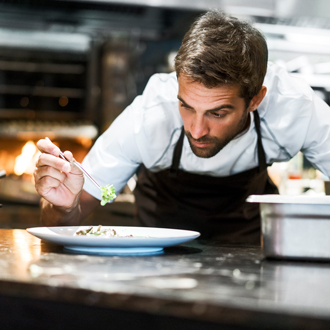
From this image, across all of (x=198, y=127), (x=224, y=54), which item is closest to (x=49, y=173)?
(x=198, y=127)

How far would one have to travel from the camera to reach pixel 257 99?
1.60 m

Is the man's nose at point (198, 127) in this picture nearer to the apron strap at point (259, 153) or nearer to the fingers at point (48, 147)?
the apron strap at point (259, 153)

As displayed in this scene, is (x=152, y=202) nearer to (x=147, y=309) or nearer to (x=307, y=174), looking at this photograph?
(x=147, y=309)

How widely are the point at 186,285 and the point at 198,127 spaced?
2.76 ft

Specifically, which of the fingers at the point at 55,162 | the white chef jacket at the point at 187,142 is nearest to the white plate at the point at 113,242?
the fingers at the point at 55,162

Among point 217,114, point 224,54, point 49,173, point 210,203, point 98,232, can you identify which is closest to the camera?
point 98,232

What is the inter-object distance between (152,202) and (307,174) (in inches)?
96.2

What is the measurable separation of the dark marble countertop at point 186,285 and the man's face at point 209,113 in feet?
1.93

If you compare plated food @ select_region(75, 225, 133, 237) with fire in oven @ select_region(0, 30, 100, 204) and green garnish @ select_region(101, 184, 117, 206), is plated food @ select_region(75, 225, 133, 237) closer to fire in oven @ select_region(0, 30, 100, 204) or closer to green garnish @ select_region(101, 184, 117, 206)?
green garnish @ select_region(101, 184, 117, 206)

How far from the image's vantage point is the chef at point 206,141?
1.39 meters

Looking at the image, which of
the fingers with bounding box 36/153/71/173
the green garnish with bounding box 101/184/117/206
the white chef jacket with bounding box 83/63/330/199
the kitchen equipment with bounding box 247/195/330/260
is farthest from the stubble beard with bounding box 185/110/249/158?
the kitchen equipment with bounding box 247/195/330/260

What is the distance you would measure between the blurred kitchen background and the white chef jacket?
1283 mm

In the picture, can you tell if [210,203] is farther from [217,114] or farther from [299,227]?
[299,227]

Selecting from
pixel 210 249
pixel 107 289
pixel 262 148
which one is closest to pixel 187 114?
pixel 262 148
